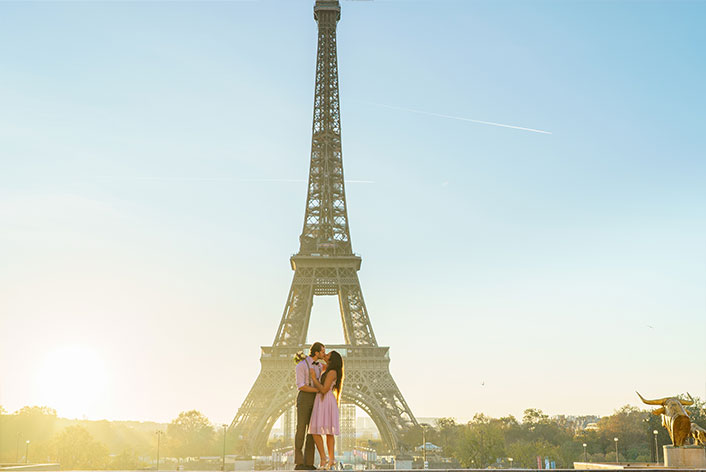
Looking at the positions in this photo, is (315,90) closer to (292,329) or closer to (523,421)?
(292,329)

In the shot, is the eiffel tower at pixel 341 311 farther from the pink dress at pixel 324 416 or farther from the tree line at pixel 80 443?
the pink dress at pixel 324 416

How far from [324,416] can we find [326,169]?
51044mm

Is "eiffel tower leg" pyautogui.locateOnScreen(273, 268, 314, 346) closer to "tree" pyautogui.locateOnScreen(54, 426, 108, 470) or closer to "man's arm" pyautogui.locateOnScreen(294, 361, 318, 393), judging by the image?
"tree" pyautogui.locateOnScreen(54, 426, 108, 470)

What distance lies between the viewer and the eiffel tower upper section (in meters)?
58.4

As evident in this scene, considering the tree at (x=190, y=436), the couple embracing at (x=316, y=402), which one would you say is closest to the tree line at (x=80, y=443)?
the tree at (x=190, y=436)

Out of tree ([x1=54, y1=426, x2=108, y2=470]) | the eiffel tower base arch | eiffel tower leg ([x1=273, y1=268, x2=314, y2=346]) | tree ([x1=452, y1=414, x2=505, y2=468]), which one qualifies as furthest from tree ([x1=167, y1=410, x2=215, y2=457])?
tree ([x1=452, y1=414, x2=505, y2=468])

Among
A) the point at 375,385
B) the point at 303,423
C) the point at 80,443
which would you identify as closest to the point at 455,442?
the point at 375,385

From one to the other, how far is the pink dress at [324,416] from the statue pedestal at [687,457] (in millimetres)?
8817

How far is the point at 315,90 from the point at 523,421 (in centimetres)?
5164

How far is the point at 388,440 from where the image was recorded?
184 feet

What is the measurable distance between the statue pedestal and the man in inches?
356

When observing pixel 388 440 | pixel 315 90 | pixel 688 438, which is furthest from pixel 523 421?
pixel 688 438

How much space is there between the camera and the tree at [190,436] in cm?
6906

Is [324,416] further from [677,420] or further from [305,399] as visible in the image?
[677,420]
